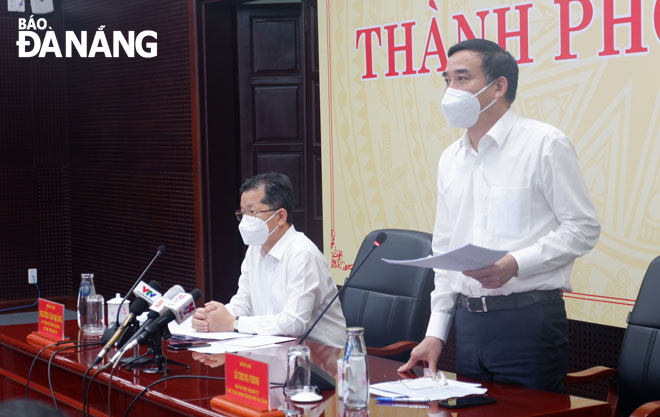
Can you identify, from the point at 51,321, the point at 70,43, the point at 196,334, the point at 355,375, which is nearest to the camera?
the point at 355,375

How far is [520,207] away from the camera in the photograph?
2.44 m

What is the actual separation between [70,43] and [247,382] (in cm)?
Answer: 616

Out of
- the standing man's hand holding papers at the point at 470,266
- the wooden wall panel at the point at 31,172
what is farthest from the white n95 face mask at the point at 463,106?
the wooden wall panel at the point at 31,172

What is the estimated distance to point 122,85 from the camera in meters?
6.93

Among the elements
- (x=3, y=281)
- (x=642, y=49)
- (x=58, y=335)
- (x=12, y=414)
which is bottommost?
(x=3, y=281)

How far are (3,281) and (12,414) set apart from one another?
728 cm

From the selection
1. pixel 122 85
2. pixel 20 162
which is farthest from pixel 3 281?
pixel 122 85

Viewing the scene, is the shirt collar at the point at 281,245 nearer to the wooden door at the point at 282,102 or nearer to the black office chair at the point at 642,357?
the black office chair at the point at 642,357

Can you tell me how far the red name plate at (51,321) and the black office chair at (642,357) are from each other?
171 cm

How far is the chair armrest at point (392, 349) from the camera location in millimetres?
3129

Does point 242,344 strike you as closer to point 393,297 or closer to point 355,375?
point 393,297

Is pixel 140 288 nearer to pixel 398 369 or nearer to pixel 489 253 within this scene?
pixel 398 369

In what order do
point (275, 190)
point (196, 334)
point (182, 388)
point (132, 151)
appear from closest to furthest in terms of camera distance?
point (182, 388) < point (196, 334) < point (275, 190) < point (132, 151)

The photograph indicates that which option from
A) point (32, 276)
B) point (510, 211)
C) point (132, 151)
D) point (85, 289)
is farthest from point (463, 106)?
point (32, 276)
